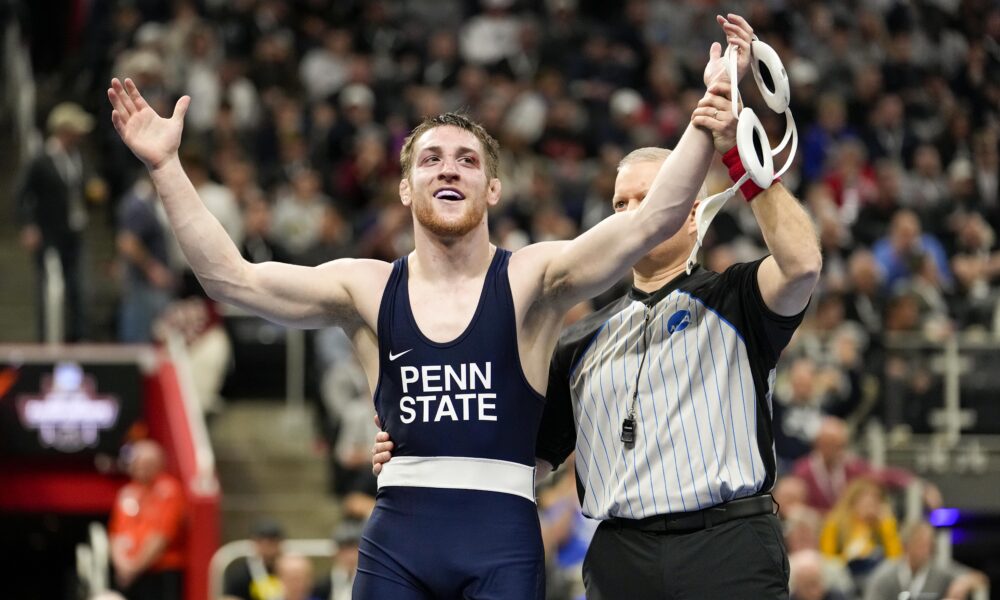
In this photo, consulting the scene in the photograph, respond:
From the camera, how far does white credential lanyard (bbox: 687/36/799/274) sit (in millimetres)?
4859

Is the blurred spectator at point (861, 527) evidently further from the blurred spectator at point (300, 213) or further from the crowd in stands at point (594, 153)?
the blurred spectator at point (300, 213)

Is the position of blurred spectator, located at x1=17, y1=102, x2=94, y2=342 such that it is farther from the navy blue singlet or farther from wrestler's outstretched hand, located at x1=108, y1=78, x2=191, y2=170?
the navy blue singlet

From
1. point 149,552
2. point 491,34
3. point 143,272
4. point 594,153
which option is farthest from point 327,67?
point 149,552

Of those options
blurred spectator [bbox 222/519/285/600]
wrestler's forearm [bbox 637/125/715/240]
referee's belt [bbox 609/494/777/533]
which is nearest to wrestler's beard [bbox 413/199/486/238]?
wrestler's forearm [bbox 637/125/715/240]

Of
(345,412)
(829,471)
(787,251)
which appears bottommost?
(829,471)

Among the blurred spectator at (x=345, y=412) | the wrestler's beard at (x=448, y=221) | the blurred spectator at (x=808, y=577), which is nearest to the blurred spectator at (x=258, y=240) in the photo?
the blurred spectator at (x=345, y=412)

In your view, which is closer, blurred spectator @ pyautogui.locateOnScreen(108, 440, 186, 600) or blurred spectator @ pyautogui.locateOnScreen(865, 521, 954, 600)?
blurred spectator @ pyautogui.locateOnScreen(865, 521, 954, 600)

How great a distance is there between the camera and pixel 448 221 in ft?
16.7

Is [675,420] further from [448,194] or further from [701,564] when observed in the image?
[448,194]

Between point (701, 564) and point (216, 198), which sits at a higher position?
point (216, 198)

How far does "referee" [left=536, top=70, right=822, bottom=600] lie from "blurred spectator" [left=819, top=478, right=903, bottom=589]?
18.3ft

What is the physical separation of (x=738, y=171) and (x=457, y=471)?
4.12ft

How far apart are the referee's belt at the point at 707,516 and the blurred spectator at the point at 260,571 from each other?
6135mm

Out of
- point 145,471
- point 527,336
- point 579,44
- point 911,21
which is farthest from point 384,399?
point 911,21
